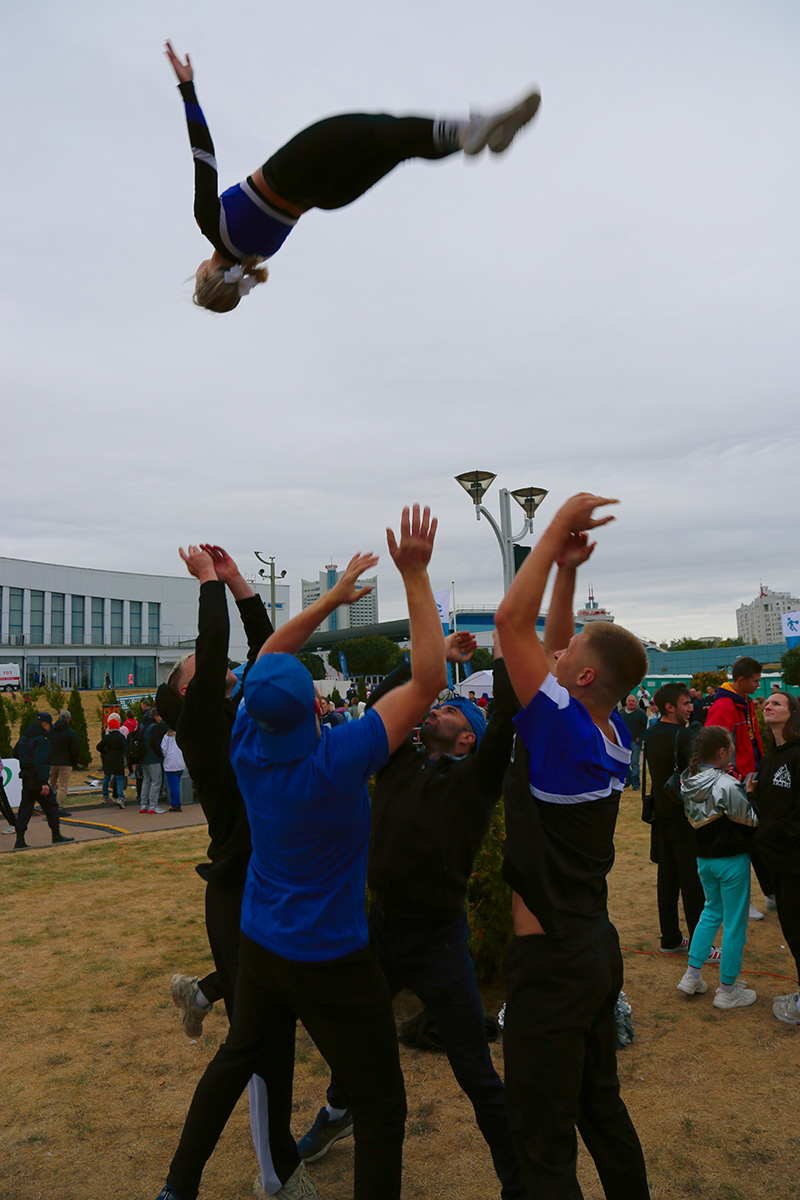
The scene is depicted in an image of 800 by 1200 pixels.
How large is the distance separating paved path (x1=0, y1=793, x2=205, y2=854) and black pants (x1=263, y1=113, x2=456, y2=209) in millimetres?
10052

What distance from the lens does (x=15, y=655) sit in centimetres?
5850

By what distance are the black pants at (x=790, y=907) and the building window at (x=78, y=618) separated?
2579 inches

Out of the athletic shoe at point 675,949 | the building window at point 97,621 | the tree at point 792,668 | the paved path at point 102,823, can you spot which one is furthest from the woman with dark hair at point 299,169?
the building window at point 97,621

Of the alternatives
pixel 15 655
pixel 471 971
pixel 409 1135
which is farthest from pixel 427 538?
pixel 15 655

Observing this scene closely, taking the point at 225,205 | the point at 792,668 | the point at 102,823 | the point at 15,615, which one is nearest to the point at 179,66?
the point at 225,205

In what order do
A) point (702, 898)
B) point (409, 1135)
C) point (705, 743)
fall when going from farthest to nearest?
point (702, 898) < point (705, 743) < point (409, 1135)

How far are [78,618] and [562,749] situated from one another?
6770 cm

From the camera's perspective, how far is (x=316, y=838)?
2285 mm

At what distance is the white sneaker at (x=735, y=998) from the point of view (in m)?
4.82

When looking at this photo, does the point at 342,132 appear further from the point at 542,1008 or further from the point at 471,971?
the point at 471,971

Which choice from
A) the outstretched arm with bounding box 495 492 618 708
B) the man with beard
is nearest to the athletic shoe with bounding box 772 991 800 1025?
the man with beard

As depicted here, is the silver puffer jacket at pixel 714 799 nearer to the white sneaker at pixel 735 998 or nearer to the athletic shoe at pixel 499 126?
the white sneaker at pixel 735 998

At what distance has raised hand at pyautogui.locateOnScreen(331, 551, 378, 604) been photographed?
278 centimetres

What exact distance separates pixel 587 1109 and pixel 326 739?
54.0 inches
